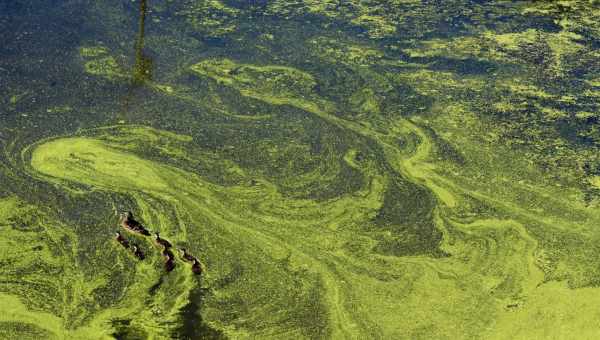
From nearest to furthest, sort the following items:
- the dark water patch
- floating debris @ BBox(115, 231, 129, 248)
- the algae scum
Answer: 1. the dark water patch
2. the algae scum
3. floating debris @ BBox(115, 231, 129, 248)

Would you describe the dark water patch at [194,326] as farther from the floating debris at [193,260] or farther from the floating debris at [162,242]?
the floating debris at [162,242]

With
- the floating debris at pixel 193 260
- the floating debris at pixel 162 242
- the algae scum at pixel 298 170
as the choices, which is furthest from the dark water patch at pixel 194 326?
the floating debris at pixel 162 242

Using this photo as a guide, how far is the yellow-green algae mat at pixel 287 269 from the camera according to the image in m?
2.43

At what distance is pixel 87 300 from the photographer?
7.95ft

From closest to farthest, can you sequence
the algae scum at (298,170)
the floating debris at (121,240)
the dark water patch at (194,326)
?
the dark water patch at (194,326) < the algae scum at (298,170) < the floating debris at (121,240)

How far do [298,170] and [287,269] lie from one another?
66 cm

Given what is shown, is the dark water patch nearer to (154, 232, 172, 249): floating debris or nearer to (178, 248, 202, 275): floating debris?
(178, 248, 202, 275): floating debris

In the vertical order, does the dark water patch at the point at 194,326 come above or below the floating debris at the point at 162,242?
below

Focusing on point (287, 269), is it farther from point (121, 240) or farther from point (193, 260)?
point (121, 240)

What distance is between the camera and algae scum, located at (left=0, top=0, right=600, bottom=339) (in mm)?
2498

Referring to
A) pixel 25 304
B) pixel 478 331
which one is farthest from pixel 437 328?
pixel 25 304

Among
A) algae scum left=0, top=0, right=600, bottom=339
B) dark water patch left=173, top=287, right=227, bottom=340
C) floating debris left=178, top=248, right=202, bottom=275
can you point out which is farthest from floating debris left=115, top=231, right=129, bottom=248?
dark water patch left=173, top=287, right=227, bottom=340

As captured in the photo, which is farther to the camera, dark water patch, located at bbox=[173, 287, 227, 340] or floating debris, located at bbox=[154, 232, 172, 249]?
floating debris, located at bbox=[154, 232, 172, 249]

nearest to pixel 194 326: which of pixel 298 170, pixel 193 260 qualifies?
pixel 193 260
